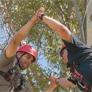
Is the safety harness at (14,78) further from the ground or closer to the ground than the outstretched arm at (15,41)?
closer to the ground

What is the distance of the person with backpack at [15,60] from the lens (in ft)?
15.8

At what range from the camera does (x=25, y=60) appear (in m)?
5.07

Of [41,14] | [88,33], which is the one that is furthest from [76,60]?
[88,33]

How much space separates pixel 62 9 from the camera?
11.0 meters

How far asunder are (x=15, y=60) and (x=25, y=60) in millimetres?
133

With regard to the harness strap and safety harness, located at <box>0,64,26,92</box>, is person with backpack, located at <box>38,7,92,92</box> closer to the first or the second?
the harness strap

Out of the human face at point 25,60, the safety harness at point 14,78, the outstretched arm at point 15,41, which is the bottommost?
the safety harness at point 14,78

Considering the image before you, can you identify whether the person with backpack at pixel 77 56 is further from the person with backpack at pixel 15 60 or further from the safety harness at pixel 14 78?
the safety harness at pixel 14 78

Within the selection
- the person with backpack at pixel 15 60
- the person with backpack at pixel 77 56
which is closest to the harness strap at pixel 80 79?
the person with backpack at pixel 77 56

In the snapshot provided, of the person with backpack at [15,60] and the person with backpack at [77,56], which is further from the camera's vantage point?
the person with backpack at [15,60]

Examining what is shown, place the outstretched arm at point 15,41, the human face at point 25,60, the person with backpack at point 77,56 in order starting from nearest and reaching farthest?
the person with backpack at point 77,56
the outstretched arm at point 15,41
the human face at point 25,60

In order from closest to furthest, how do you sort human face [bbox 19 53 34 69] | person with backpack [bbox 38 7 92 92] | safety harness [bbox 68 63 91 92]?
person with backpack [bbox 38 7 92 92], safety harness [bbox 68 63 91 92], human face [bbox 19 53 34 69]

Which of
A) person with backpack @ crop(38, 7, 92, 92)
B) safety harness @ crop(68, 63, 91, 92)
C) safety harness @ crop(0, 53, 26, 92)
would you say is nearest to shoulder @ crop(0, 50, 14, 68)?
safety harness @ crop(0, 53, 26, 92)

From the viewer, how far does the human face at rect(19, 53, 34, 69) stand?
5.02 meters
